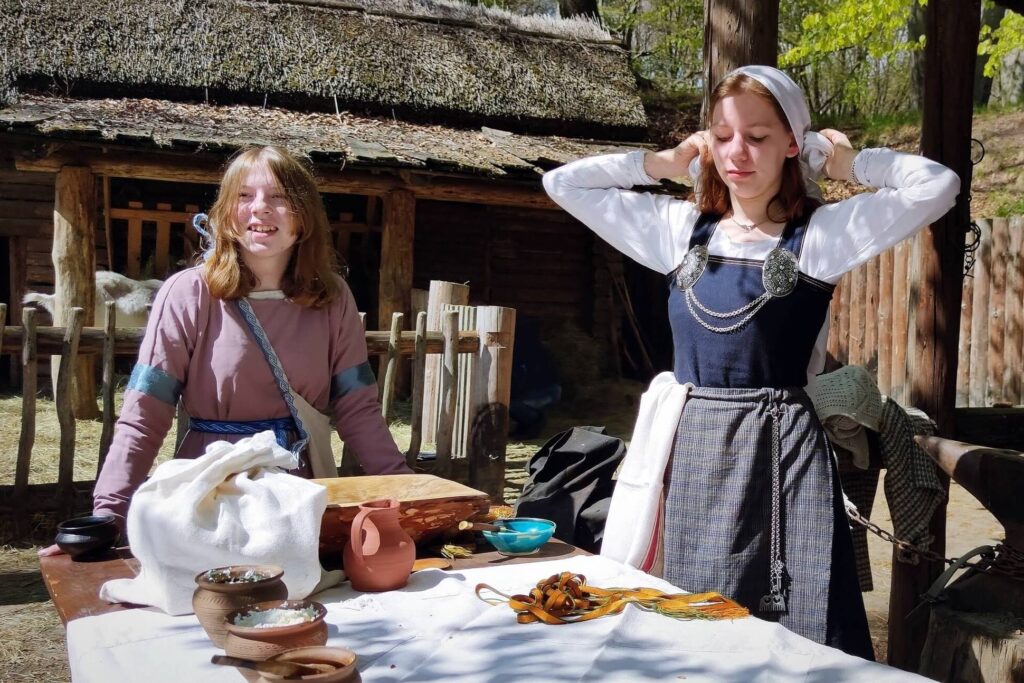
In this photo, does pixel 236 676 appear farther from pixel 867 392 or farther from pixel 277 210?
pixel 867 392

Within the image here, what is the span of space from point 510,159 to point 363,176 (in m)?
1.36

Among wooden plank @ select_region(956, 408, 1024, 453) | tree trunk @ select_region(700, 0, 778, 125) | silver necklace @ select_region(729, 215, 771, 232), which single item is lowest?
wooden plank @ select_region(956, 408, 1024, 453)

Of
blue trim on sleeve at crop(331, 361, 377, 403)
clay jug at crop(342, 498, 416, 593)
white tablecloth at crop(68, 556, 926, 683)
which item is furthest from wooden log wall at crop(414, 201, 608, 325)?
white tablecloth at crop(68, 556, 926, 683)

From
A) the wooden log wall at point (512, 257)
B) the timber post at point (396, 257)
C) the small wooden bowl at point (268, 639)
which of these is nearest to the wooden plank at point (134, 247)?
the timber post at point (396, 257)

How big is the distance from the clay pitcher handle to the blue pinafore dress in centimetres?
72

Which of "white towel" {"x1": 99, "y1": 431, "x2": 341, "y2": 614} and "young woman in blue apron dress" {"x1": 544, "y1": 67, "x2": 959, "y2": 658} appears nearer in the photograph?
"white towel" {"x1": 99, "y1": 431, "x2": 341, "y2": 614}

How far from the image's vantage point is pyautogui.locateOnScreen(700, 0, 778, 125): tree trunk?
2.95 m

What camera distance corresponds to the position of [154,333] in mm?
2314

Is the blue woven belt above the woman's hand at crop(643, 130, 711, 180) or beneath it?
beneath

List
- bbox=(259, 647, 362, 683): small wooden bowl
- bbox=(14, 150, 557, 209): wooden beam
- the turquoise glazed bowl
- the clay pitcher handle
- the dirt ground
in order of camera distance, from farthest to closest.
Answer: bbox=(14, 150, 557, 209): wooden beam, the dirt ground, the turquoise glazed bowl, the clay pitcher handle, bbox=(259, 647, 362, 683): small wooden bowl

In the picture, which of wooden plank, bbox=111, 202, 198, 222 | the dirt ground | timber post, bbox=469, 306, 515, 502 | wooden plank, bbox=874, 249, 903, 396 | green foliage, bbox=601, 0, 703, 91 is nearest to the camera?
the dirt ground

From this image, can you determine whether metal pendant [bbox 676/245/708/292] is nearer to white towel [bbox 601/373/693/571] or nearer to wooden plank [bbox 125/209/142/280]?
white towel [bbox 601/373/693/571]

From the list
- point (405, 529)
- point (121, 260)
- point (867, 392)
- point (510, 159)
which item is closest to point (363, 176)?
point (510, 159)

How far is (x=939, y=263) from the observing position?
357cm
